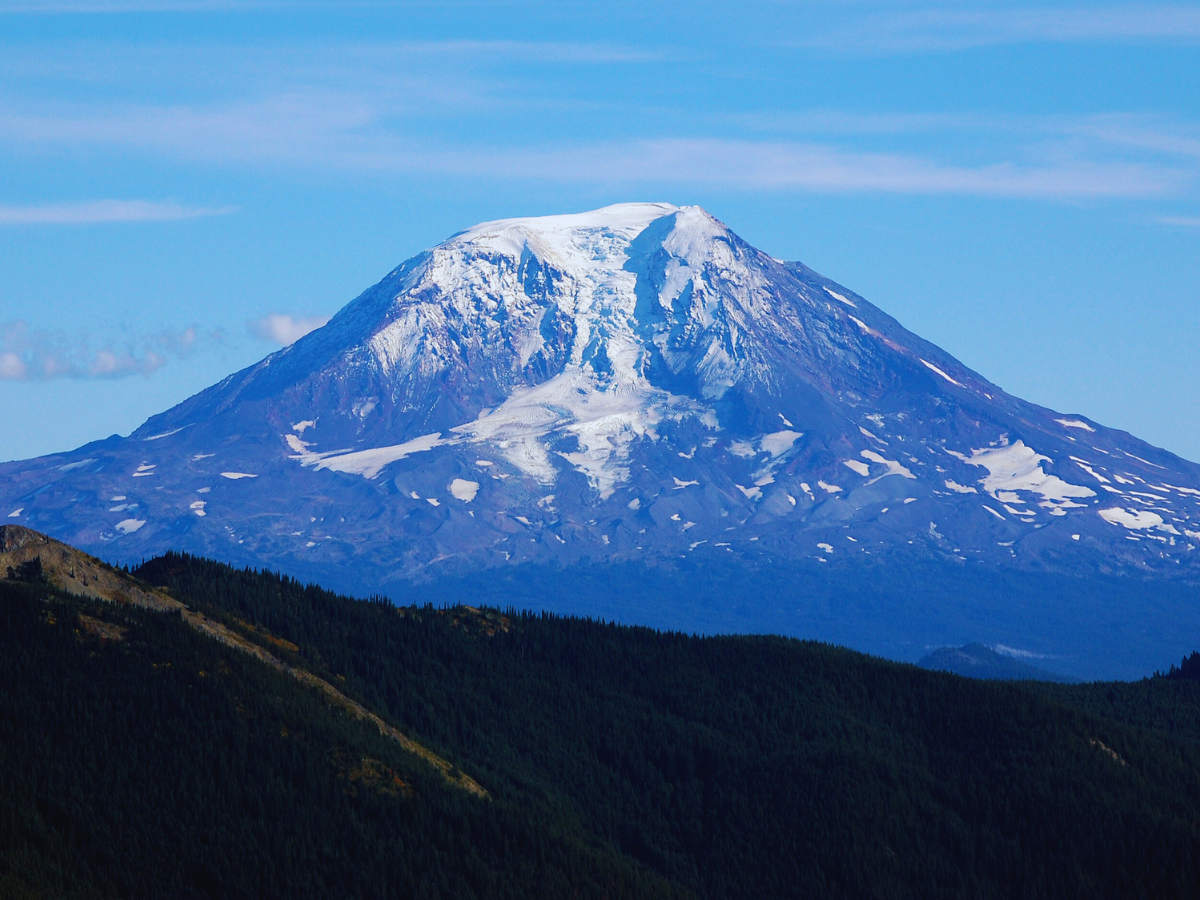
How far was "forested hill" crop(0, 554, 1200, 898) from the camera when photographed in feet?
484

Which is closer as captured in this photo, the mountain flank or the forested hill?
the forested hill

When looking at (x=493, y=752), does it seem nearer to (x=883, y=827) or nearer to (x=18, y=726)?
(x=883, y=827)

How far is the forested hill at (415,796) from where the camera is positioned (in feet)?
484

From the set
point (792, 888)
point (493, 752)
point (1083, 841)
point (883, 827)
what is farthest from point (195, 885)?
point (1083, 841)

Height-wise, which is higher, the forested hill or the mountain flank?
the mountain flank

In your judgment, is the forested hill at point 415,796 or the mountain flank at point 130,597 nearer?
the forested hill at point 415,796

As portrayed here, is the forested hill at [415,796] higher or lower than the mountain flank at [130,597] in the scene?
lower

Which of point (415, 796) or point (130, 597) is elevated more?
point (130, 597)

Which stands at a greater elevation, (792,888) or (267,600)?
(267,600)

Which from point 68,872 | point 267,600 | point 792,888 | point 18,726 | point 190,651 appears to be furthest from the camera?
point 267,600

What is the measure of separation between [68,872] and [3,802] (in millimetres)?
8325

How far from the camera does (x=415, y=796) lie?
162 m

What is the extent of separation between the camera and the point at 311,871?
151 metres

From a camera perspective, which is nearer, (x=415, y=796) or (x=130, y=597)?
(x=415, y=796)
